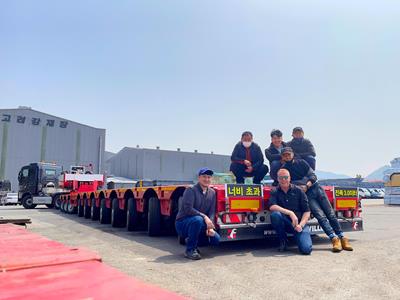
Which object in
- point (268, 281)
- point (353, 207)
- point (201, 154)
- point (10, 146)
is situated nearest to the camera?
point (268, 281)

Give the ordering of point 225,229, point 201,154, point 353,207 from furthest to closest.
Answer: point 201,154, point 353,207, point 225,229

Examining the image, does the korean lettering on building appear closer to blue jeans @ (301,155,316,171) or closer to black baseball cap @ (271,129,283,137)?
black baseball cap @ (271,129,283,137)

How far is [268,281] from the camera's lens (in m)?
3.53

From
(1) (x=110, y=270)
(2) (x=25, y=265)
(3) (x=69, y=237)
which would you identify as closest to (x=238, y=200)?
(1) (x=110, y=270)

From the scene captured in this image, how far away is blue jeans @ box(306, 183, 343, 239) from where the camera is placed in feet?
18.7

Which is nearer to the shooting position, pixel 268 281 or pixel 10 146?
pixel 268 281

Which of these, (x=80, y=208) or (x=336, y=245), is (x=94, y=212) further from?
(x=336, y=245)

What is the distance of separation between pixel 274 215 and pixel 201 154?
47.2m

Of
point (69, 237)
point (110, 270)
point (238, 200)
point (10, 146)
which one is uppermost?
point (10, 146)

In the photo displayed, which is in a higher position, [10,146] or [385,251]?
[10,146]

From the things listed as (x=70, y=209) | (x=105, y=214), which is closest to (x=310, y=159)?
(x=105, y=214)

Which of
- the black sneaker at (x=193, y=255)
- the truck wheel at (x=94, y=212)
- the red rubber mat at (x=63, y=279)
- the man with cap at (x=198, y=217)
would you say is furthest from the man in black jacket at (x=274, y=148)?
the truck wheel at (x=94, y=212)

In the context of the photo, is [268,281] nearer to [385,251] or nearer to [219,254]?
[219,254]

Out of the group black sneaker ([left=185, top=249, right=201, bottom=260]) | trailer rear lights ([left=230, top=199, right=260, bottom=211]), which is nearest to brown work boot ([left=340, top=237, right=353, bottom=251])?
trailer rear lights ([left=230, top=199, right=260, bottom=211])
